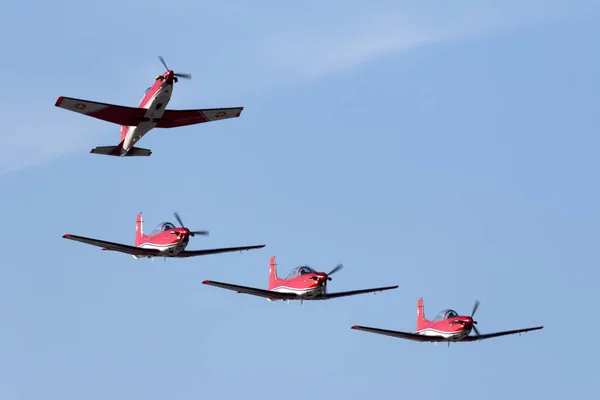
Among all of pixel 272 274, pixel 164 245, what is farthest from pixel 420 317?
pixel 164 245

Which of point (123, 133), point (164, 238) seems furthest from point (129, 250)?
point (123, 133)

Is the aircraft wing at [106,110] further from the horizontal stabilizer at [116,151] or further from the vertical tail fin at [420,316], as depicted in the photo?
the vertical tail fin at [420,316]

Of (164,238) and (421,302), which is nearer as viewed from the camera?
(164,238)

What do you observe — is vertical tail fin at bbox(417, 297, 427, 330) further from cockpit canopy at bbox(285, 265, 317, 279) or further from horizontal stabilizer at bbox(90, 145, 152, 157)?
horizontal stabilizer at bbox(90, 145, 152, 157)

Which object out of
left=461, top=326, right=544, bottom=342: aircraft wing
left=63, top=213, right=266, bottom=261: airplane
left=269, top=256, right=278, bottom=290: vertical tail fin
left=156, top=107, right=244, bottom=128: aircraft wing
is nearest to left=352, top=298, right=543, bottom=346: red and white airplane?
left=461, top=326, right=544, bottom=342: aircraft wing

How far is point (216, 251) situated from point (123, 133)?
8518 millimetres

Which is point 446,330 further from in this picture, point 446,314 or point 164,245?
point 164,245

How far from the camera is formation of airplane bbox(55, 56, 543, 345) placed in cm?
7600

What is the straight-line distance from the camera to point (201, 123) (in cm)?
8175

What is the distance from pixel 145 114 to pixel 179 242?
23.6ft

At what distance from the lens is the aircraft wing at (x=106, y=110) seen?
75562mm

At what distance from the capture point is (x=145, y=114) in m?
77.3

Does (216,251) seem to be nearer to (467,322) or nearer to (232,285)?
(232,285)

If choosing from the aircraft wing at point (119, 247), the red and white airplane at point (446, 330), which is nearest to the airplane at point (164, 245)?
the aircraft wing at point (119, 247)
